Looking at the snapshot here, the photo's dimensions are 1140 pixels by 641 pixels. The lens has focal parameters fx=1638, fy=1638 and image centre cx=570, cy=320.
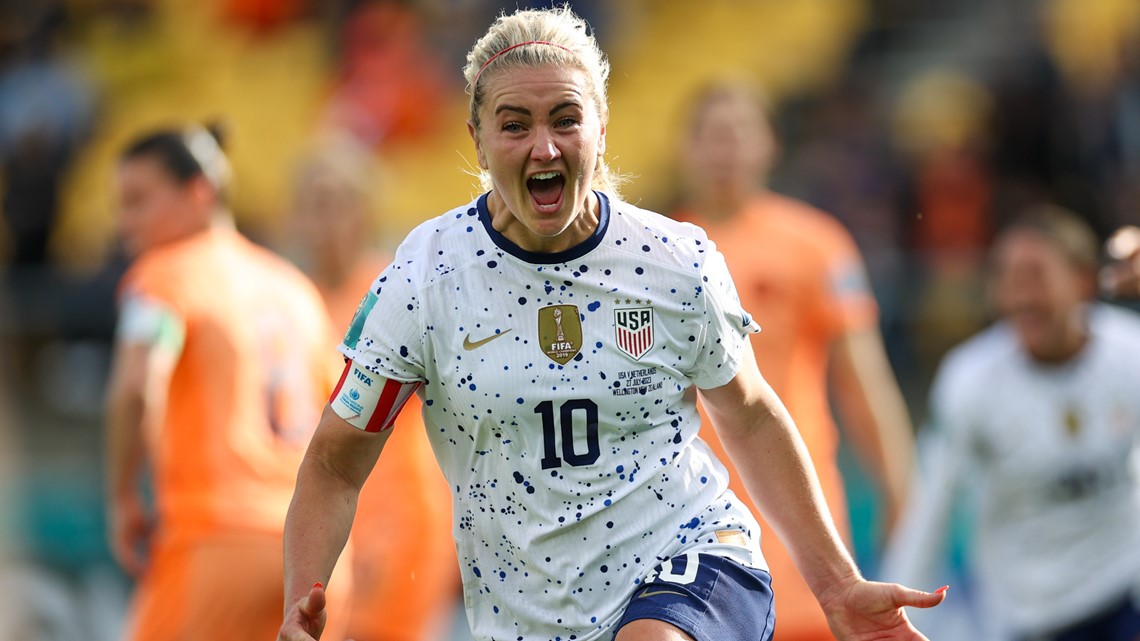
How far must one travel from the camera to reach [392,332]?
386 centimetres

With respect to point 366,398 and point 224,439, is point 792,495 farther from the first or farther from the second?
point 224,439

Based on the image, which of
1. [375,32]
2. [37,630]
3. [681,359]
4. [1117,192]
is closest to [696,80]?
[375,32]

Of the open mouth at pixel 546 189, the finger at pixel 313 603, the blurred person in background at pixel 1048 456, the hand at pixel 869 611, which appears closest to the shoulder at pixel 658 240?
the open mouth at pixel 546 189

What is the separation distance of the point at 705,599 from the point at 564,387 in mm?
593

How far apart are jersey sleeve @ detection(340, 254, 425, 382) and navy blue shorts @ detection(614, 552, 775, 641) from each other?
758mm

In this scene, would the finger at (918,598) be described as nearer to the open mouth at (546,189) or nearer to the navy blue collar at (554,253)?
the navy blue collar at (554,253)

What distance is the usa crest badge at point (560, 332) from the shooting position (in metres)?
3.88

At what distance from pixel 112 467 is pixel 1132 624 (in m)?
4.44

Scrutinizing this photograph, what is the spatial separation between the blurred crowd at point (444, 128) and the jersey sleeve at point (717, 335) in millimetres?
6487

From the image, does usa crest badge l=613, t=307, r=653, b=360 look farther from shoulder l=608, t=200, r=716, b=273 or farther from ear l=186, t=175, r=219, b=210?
ear l=186, t=175, r=219, b=210

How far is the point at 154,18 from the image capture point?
1656cm

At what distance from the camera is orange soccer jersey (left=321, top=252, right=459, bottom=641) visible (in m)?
7.75

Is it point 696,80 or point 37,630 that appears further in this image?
point 696,80

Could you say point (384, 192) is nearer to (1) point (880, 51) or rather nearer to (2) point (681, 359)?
(1) point (880, 51)
